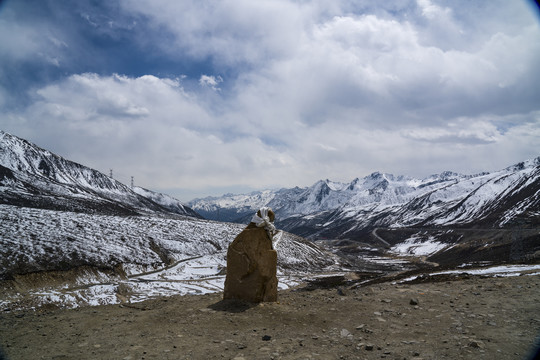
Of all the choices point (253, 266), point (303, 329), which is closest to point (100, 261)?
point (253, 266)

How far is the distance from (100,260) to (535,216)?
6652 inches

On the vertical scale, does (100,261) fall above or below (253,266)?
below

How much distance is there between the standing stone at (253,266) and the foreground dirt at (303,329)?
43.7 inches

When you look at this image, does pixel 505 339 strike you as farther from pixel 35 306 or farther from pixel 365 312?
pixel 35 306

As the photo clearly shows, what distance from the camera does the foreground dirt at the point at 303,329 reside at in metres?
8.12

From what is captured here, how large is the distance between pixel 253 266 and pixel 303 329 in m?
5.18

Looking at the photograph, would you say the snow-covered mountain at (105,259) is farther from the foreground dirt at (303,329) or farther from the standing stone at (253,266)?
the standing stone at (253,266)

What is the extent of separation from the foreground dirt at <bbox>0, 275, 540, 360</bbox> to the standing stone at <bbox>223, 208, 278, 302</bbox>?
3.64 feet

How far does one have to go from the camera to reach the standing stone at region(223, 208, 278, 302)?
14531mm

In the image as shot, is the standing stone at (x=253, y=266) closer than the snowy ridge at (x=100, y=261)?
Yes

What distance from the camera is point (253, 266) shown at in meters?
15.0

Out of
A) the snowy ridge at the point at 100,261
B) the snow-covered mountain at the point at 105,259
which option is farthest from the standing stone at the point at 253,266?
the snow-covered mountain at the point at 105,259

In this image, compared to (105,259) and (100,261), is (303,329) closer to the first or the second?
(100,261)

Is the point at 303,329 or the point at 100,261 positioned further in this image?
the point at 100,261
